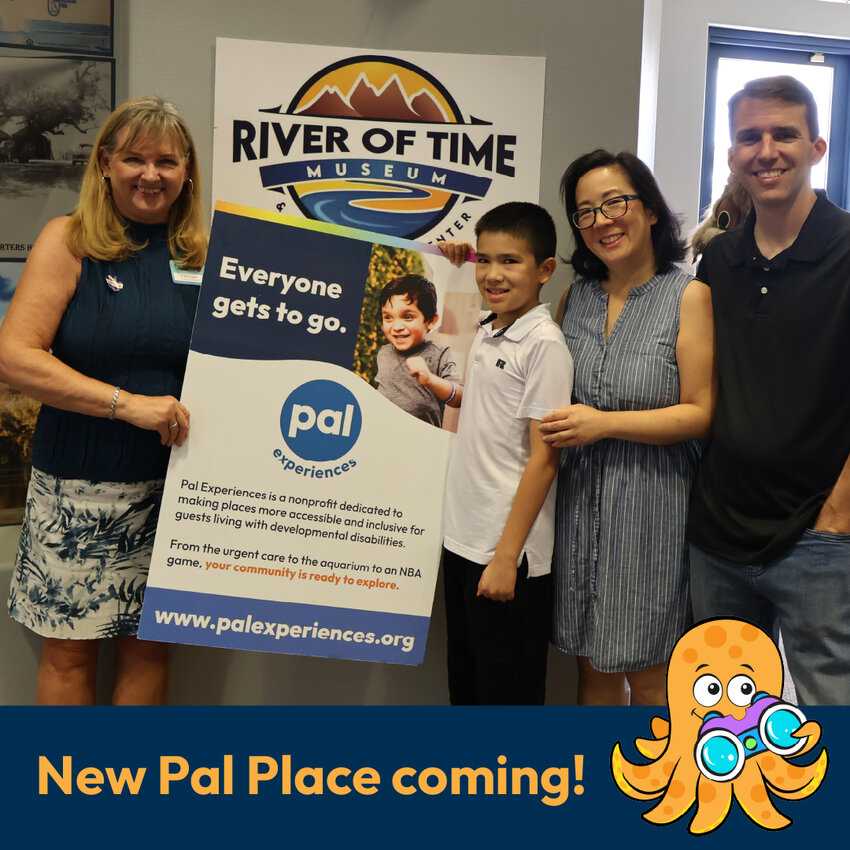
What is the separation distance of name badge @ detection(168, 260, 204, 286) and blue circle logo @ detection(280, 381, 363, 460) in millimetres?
359

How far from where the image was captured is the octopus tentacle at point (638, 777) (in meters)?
1.48

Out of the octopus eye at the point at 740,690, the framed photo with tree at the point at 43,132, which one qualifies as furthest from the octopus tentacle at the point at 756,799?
the framed photo with tree at the point at 43,132

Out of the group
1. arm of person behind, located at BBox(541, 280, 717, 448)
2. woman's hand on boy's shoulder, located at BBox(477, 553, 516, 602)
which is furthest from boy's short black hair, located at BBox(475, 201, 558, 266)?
woman's hand on boy's shoulder, located at BBox(477, 553, 516, 602)

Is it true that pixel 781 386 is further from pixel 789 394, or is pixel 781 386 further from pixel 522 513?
pixel 522 513

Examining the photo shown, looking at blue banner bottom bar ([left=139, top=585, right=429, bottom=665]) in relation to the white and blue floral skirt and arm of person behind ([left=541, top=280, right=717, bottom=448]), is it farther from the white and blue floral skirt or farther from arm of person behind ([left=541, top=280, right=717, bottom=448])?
arm of person behind ([left=541, top=280, right=717, bottom=448])

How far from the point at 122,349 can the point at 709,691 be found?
1446 mm

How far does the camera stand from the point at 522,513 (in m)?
1.86

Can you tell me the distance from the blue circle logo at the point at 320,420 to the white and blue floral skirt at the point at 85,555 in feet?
1.25

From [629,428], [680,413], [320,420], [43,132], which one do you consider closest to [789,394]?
[680,413]

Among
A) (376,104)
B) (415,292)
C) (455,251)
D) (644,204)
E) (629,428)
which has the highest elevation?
(376,104)

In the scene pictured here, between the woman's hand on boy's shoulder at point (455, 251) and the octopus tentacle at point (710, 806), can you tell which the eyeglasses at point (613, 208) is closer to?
the woman's hand on boy's shoulder at point (455, 251)

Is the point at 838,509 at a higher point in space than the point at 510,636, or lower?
higher

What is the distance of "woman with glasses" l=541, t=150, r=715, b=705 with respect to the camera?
1835mm

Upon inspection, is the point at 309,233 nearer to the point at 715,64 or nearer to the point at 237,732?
the point at 237,732
